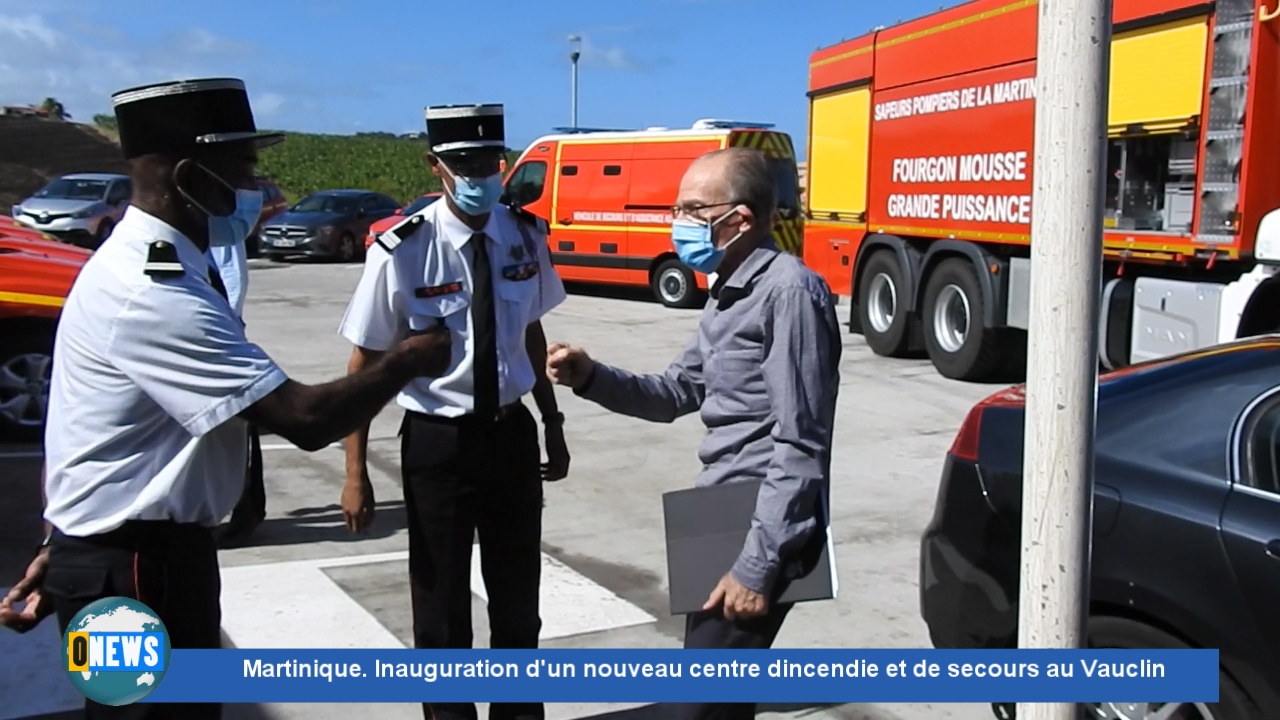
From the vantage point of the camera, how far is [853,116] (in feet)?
42.7

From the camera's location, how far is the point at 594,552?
6.01 meters

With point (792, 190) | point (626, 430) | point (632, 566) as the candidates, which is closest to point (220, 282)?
point (632, 566)

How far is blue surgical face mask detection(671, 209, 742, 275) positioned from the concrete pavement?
184 cm

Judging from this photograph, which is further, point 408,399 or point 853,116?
point 853,116

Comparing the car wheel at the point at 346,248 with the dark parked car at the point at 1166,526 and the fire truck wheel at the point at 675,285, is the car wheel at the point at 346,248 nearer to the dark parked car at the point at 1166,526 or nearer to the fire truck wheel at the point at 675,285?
the fire truck wheel at the point at 675,285

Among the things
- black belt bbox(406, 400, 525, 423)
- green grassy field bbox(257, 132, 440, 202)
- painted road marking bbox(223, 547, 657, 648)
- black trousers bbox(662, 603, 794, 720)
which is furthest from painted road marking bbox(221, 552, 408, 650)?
green grassy field bbox(257, 132, 440, 202)

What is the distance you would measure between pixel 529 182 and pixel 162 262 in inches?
647

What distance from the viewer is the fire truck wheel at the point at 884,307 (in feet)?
39.3

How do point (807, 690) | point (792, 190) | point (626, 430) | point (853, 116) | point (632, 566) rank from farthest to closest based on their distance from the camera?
point (792, 190)
point (853, 116)
point (626, 430)
point (632, 566)
point (807, 690)

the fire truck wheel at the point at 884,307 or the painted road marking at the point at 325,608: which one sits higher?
the fire truck wheel at the point at 884,307

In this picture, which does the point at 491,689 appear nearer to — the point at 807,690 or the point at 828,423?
the point at 807,690

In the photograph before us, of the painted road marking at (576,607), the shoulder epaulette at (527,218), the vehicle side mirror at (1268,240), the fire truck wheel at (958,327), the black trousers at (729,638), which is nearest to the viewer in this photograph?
the black trousers at (729,638)

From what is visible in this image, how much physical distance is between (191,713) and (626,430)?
6.45 metres
